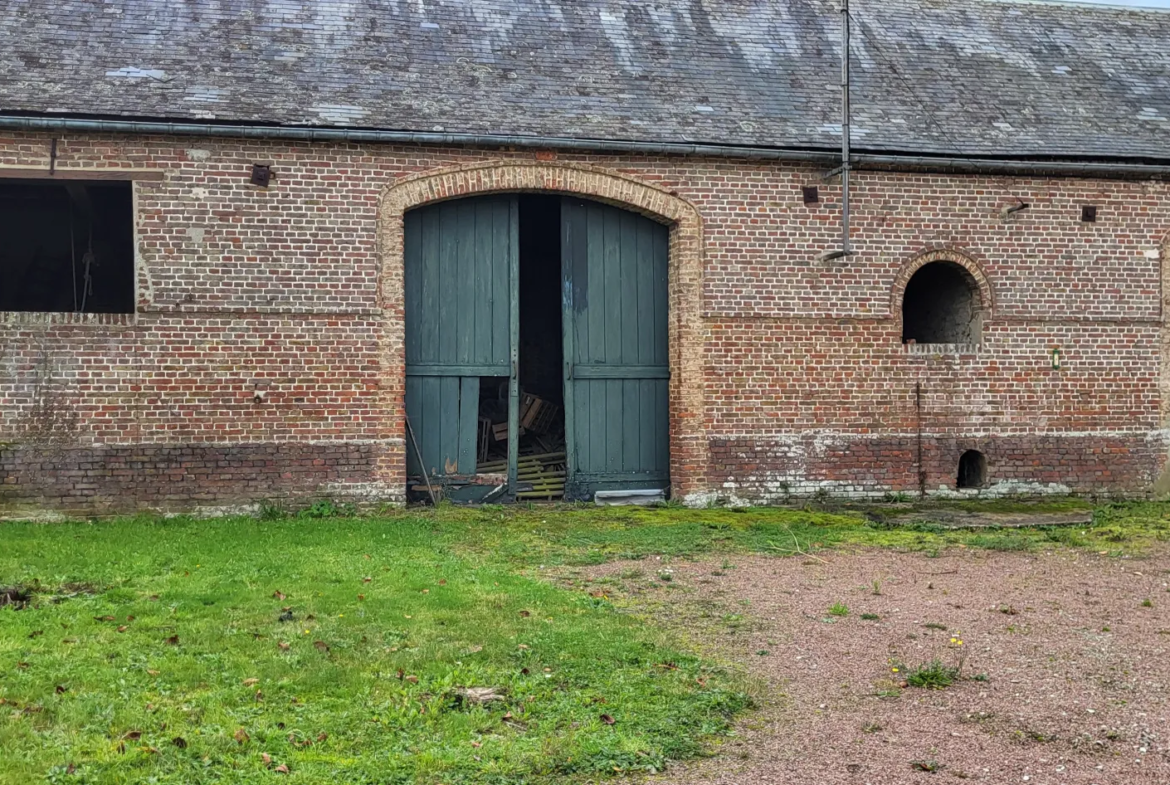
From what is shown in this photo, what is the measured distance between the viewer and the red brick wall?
1039 cm

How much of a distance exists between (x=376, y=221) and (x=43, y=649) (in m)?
6.34

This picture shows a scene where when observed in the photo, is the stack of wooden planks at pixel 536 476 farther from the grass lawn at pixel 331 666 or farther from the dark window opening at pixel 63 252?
the dark window opening at pixel 63 252

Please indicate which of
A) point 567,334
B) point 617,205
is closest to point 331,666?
point 567,334

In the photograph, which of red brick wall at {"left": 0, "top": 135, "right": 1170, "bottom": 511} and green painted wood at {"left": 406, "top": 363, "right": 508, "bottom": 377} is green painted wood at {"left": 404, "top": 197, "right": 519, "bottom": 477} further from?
red brick wall at {"left": 0, "top": 135, "right": 1170, "bottom": 511}

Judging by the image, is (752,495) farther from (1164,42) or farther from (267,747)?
(1164,42)

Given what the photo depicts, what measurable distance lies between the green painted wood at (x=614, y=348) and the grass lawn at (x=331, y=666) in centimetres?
277

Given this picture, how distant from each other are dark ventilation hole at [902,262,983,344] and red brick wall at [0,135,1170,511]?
0.25m

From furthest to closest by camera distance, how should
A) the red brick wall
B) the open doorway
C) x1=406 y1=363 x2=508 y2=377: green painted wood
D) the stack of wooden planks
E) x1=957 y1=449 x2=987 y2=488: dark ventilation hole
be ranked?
x1=957 y1=449 x2=987 y2=488: dark ventilation hole < the open doorway < the stack of wooden planks < x1=406 y1=363 x2=508 y2=377: green painted wood < the red brick wall

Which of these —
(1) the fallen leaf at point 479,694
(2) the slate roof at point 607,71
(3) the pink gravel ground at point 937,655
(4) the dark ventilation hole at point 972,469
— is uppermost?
(2) the slate roof at point 607,71

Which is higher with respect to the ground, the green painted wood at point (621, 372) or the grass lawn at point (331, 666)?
the green painted wood at point (621, 372)

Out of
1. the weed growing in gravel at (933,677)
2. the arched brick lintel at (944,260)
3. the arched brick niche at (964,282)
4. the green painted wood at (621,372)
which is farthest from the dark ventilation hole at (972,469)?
the weed growing in gravel at (933,677)

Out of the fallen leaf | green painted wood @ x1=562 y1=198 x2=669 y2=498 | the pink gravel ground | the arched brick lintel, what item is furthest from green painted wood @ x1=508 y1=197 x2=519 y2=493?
the fallen leaf

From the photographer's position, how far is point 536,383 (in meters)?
14.5

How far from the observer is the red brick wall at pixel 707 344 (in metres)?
10.4
